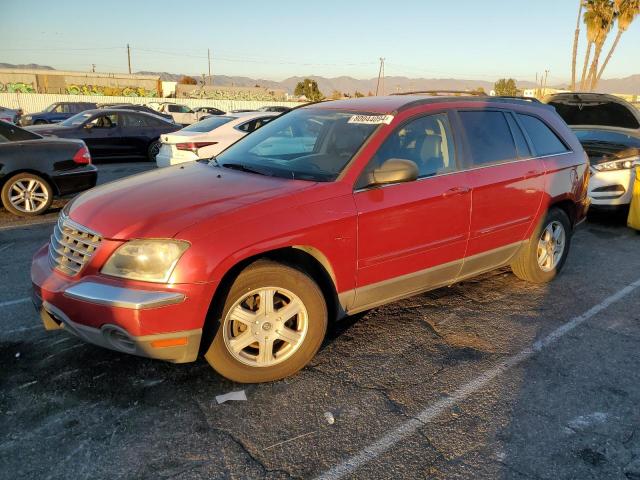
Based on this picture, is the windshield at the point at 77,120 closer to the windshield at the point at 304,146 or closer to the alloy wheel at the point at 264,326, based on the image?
the windshield at the point at 304,146

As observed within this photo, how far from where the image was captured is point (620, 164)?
7309 mm

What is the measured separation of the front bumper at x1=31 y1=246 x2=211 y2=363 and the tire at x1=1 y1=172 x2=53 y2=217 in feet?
17.5

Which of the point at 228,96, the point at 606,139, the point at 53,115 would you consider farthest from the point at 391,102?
the point at 228,96

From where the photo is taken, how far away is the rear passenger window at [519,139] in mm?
4520

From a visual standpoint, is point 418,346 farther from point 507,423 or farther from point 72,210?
point 72,210

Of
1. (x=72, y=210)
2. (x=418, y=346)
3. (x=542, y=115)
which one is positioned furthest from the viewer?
(x=542, y=115)

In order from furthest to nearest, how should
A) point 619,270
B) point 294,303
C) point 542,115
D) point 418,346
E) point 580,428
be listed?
point 619,270 → point 542,115 → point 418,346 → point 294,303 → point 580,428

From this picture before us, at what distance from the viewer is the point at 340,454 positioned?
2527 millimetres

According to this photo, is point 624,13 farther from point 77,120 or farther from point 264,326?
point 264,326

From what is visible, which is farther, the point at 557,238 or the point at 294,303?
the point at 557,238

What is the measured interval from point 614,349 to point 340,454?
90.7 inches

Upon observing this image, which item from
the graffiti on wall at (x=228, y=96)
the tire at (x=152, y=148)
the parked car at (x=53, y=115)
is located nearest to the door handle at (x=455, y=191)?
the tire at (x=152, y=148)

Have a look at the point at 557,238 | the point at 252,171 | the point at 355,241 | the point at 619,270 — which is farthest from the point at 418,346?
the point at 619,270

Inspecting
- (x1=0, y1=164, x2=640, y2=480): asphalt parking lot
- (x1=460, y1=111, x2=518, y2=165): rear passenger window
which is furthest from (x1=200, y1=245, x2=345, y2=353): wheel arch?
(x1=460, y1=111, x2=518, y2=165): rear passenger window
